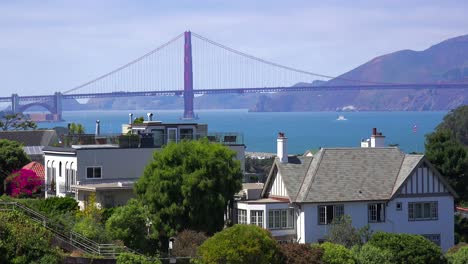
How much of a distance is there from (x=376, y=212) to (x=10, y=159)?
19.7 m

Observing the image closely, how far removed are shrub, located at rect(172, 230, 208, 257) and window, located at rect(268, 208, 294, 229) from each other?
131 inches

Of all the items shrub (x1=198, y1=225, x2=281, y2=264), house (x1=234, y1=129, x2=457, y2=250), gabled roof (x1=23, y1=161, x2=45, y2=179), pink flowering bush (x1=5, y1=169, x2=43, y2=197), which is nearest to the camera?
shrub (x1=198, y1=225, x2=281, y2=264)

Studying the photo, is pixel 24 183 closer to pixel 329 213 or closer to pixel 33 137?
pixel 329 213

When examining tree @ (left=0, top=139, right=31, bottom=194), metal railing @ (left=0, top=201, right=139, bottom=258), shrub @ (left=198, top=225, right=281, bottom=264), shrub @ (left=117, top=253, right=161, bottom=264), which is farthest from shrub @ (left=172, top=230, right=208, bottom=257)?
tree @ (left=0, top=139, right=31, bottom=194)

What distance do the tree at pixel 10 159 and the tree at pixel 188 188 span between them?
577 inches

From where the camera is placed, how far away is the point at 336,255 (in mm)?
33500

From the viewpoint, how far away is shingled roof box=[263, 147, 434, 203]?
3853cm

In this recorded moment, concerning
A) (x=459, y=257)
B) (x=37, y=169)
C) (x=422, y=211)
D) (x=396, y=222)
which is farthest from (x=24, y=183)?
(x=459, y=257)

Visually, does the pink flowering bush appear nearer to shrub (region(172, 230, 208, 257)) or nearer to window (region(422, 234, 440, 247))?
shrub (region(172, 230, 208, 257))

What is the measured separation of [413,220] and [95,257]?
13.4 m

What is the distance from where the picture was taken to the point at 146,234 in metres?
36.6

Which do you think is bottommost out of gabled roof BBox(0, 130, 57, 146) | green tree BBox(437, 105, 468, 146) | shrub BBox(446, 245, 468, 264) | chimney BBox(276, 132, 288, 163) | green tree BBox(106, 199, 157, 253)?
shrub BBox(446, 245, 468, 264)

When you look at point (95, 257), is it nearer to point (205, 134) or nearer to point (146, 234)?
point (146, 234)

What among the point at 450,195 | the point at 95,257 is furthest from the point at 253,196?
the point at 95,257
